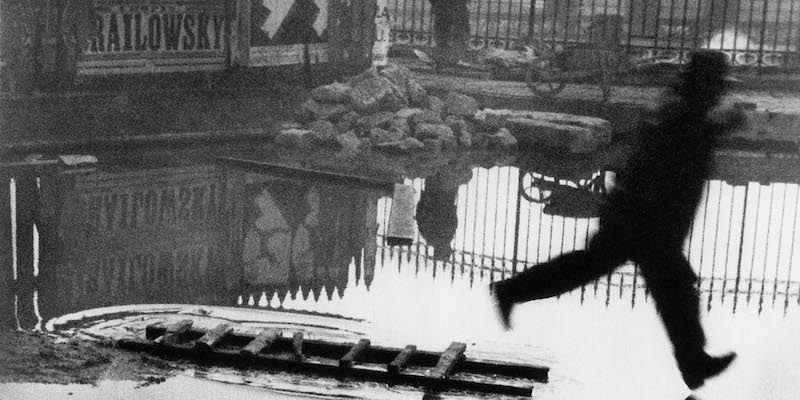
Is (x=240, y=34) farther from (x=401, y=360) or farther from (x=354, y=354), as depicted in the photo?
(x=401, y=360)

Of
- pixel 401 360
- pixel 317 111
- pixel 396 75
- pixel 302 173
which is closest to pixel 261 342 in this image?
pixel 401 360

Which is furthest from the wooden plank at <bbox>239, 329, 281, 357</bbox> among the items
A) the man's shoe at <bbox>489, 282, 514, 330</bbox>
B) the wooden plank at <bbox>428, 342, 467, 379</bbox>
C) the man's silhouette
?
the man's silhouette

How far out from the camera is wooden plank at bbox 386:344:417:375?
5387 millimetres

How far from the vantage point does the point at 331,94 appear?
40.6 feet

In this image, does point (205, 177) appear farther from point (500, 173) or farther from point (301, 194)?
point (500, 173)

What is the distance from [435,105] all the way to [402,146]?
1154 mm

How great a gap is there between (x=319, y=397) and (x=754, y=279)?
3.46 metres

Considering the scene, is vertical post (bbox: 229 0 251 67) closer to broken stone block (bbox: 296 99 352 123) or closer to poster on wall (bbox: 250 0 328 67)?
poster on wall (bbox: 250 0 328 67)

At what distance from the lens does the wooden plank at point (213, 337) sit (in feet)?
18.3

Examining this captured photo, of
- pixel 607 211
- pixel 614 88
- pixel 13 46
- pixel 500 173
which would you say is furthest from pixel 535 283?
pixel 614 88

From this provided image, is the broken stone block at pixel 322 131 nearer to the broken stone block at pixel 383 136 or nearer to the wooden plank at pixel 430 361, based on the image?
the broken stone block at pixel 383 136

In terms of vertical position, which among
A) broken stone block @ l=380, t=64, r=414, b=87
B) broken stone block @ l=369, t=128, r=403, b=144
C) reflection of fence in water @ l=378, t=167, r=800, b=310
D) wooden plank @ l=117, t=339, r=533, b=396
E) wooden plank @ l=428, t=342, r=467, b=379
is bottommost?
reflection of fence in water @ l=378, t=167, r=800, b=310

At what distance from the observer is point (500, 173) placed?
1114cm

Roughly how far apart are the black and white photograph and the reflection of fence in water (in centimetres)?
3
